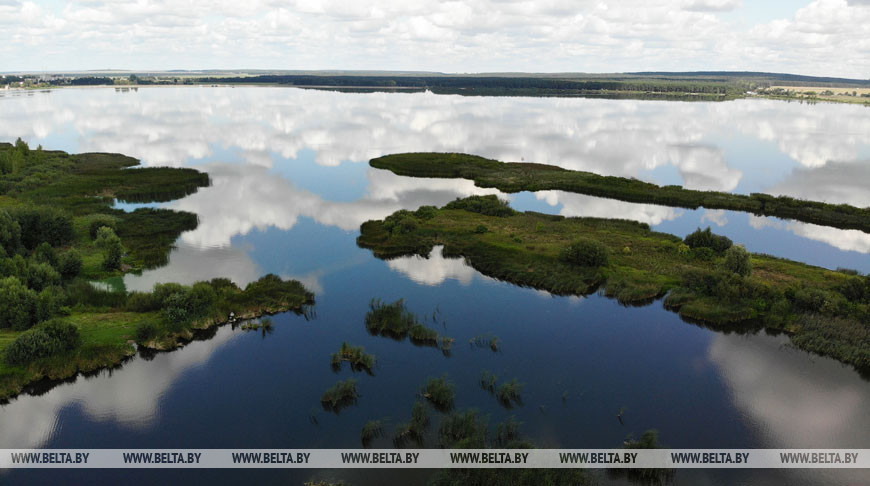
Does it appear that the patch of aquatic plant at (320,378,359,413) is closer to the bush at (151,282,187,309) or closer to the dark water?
the dark water

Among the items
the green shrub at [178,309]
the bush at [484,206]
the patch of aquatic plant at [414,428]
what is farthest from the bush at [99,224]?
the patch of aquatic plant at [414,428]

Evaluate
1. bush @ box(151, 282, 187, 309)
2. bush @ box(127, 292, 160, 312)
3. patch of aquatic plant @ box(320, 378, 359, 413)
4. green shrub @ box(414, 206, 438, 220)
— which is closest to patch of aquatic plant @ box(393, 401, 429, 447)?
patch of aquatic plant @ box(320, 378, 359, 413)

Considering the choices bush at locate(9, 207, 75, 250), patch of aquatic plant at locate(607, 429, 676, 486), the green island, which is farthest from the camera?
bush at locate(9, 207, 75, 250)

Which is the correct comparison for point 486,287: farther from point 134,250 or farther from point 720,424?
point 134,250

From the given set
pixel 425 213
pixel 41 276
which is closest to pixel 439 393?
pixel 41 276

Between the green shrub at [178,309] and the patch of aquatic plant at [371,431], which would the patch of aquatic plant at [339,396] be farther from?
the green shrub at [178,309]

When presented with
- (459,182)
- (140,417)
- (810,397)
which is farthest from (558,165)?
(140,417)

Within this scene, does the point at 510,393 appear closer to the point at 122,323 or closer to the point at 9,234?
the point at 122,323
